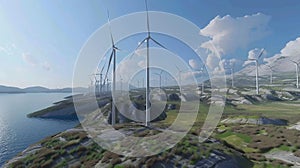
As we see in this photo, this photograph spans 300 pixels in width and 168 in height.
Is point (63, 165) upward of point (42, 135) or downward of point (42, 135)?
upward

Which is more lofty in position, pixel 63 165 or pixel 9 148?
pixel 63 165

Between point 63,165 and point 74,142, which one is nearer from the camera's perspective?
point 63,165

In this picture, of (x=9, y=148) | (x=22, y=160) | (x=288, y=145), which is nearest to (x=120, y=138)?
(x=22, y=160)

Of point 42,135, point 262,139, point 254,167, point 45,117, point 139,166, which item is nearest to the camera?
point 139,166

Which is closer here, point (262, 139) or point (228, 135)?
point (262, 139)

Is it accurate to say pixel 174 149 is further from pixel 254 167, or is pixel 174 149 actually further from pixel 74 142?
pixel 74 142

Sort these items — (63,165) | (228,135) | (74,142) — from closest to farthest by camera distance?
1. (63,165)
2. (74,142)
3. (228,135)

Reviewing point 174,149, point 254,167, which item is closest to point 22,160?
point 174,149

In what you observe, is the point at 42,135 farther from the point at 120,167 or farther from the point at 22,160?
the point at 120,167

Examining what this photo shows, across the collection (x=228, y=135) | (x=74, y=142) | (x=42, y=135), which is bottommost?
(x=42, y=135)
